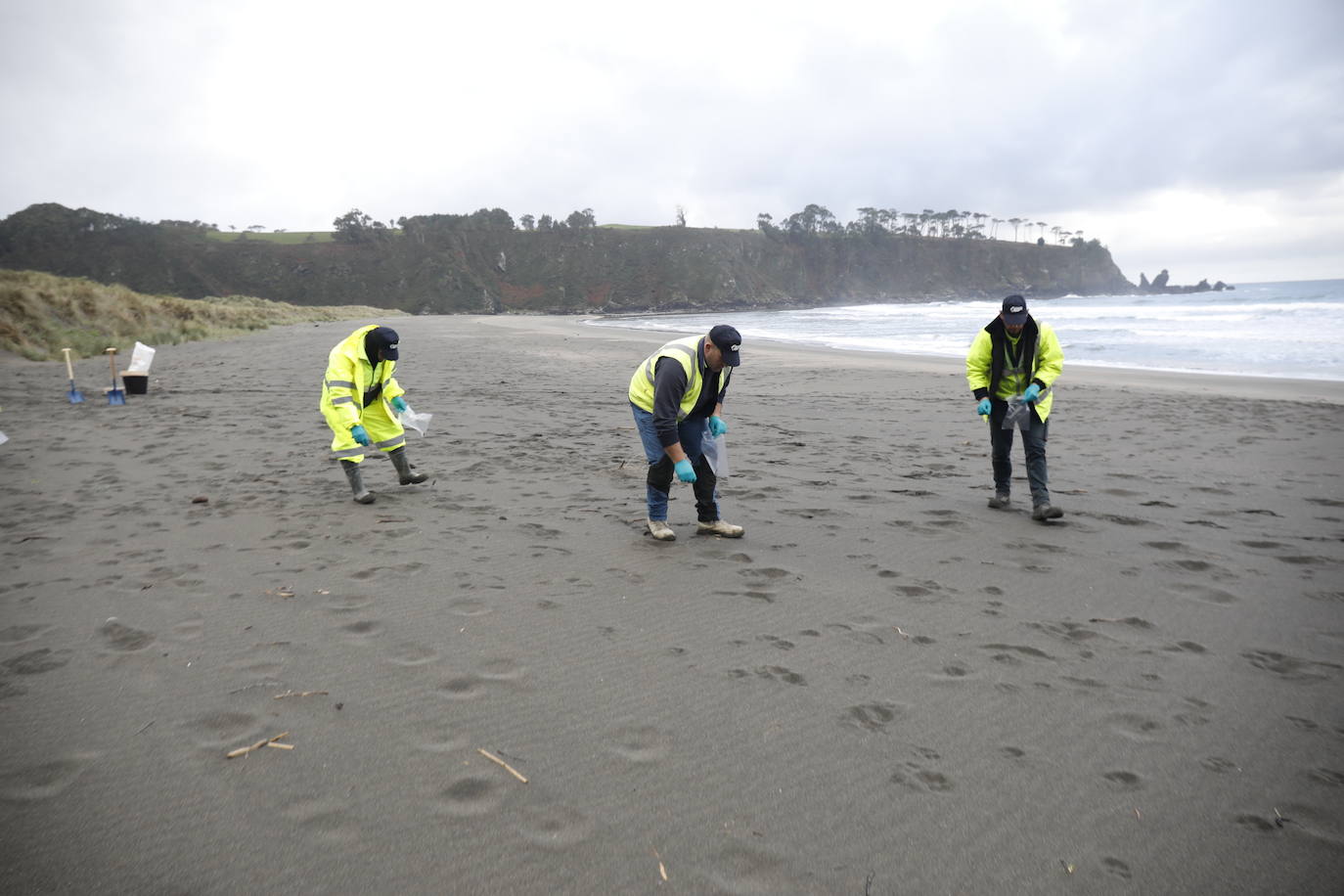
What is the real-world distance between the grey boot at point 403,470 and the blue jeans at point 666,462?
2.62m

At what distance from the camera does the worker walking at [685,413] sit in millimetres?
4938

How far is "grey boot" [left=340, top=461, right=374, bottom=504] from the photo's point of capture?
626 cm

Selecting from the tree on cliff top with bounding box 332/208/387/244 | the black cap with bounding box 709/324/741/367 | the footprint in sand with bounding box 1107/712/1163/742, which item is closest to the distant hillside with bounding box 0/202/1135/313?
the tree on cliff top with bounding box 332/208/387/244

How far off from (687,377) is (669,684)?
2.23 metres

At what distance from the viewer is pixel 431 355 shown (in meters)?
20.0

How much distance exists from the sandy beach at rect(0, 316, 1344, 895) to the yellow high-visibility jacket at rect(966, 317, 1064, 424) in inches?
38.5

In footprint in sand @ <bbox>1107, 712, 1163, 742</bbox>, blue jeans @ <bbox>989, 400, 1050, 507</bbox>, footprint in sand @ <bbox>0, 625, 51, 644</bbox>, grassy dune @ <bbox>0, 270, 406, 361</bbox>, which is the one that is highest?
grassy dune @ <bbox>0, 270, 406, 361</bbox>

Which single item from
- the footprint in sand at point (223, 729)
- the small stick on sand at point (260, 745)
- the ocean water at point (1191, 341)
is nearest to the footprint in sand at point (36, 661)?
the footprint in sand at point (223, 729)

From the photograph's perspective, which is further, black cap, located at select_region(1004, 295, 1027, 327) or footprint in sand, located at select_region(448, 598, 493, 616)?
black cap, located at select_region(1004, 295, 1027, 327)

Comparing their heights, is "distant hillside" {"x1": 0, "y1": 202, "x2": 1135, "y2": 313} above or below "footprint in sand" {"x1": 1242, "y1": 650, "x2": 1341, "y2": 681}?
above

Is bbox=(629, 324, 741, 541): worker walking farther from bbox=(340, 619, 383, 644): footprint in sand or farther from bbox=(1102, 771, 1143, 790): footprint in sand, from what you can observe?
bbox=(1102, 771, 1143, 790): footprint in sand

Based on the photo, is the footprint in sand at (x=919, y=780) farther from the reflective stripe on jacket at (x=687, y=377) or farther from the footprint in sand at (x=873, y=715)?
the reflective stripe on jacket at (x=687, y=377)

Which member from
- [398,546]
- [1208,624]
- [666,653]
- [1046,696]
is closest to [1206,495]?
[1208,624]

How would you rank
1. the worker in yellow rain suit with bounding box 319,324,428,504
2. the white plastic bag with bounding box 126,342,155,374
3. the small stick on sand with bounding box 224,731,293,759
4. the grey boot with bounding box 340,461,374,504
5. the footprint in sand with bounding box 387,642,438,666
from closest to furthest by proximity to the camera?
the small stick on sand with bounding box 224,731,293,759, the footprint in sand with bounding box 387,642,438,666, the worker in yellow rain suit with bounding box 319,324,428,504, the grey boot with bounding box 340,461,374,504, the white plastic bag with bounding box 126,342,155,374
